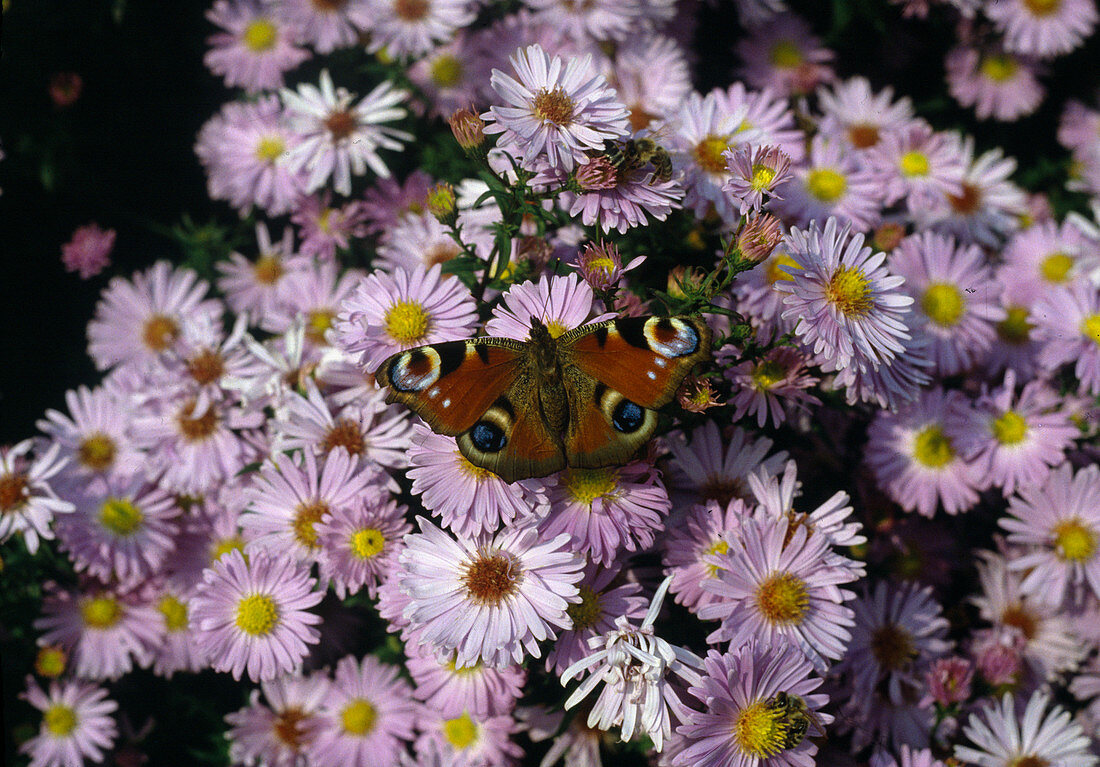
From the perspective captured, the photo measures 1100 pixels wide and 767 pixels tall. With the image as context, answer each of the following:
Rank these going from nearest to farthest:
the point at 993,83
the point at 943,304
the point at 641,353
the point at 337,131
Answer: the point at 641,353 → the point at 943,304 → the point at 337,131 → the point at 993,83

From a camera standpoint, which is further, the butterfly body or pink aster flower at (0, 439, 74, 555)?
pink aster flower at (0, 439, 74, 555)

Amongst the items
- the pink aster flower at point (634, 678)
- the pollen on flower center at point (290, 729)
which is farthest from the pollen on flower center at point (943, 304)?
the pollen on flower center at point (290, 729)

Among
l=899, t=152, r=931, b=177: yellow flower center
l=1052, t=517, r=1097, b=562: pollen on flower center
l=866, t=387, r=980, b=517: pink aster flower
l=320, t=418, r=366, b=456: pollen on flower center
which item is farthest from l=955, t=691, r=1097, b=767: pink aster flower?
l=320, t=418, r=366, b=456: pollen on flower center

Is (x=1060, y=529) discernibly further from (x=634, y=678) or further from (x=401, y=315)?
(x=401, y=315)

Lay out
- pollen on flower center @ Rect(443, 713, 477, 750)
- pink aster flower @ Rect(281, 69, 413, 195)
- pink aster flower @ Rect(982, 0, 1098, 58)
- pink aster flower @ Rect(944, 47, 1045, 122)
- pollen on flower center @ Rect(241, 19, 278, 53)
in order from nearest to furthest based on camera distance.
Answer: pollen on flower center @ Rect(443, 713, 477, 750), pink aster flower @ Rect(281, 69, 413, 195), pollen on flower center @ Rect(241, 19, 278, 53), pink aster flower @ Rect(982, 0, 1098, 58), pink aster flower @ Rect(944, 47, 1045, 122)

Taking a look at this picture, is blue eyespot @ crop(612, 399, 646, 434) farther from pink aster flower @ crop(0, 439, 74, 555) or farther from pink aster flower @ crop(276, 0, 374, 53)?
pink aster flower @ crop(276, 0, 374, 53)

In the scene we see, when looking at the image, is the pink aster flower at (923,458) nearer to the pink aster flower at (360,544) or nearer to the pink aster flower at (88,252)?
the pink aster flower at (360,544)

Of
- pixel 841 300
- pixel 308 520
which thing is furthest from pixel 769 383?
pixel 308 520
